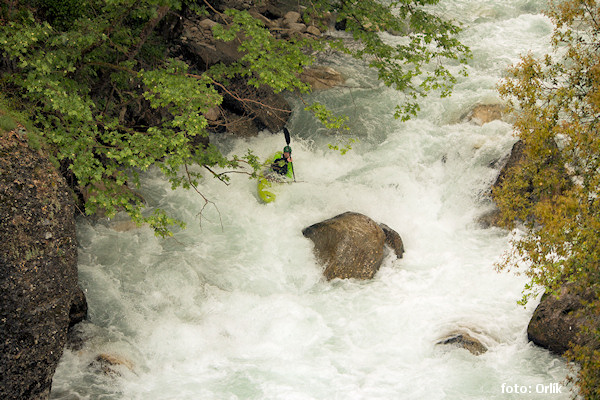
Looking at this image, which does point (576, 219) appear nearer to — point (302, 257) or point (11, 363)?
point (302, 257)

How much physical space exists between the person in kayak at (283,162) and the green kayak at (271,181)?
66mm

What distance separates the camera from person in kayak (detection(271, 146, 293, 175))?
973 centimetres

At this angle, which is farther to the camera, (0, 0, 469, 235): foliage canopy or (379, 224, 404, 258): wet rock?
(379, 224, 404, 258): wet rock

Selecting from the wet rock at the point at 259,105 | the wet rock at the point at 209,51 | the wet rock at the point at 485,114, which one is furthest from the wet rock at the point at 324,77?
the wet rock at the point at 485,114

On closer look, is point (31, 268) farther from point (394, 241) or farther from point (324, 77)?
point (324, 77)

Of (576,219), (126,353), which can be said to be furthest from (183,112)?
(576,219)

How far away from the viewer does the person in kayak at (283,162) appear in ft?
31.9

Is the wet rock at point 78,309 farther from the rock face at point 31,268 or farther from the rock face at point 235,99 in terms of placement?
the rock face at point 235,99

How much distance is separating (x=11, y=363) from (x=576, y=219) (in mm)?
A: 5692

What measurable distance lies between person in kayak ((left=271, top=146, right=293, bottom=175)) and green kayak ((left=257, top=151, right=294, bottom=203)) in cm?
7

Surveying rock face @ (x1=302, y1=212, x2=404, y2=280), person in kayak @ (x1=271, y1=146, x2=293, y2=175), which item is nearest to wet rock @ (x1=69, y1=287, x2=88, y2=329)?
rock face @ (x1=302, y1=212, x2=404, y2=280)

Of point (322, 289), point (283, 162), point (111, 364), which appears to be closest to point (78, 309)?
point (111, 364)

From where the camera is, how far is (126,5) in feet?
20.9

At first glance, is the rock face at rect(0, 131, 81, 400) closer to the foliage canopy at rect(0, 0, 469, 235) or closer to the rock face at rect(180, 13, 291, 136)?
the foliage canopy at rect(0, 0, 469, 235)
